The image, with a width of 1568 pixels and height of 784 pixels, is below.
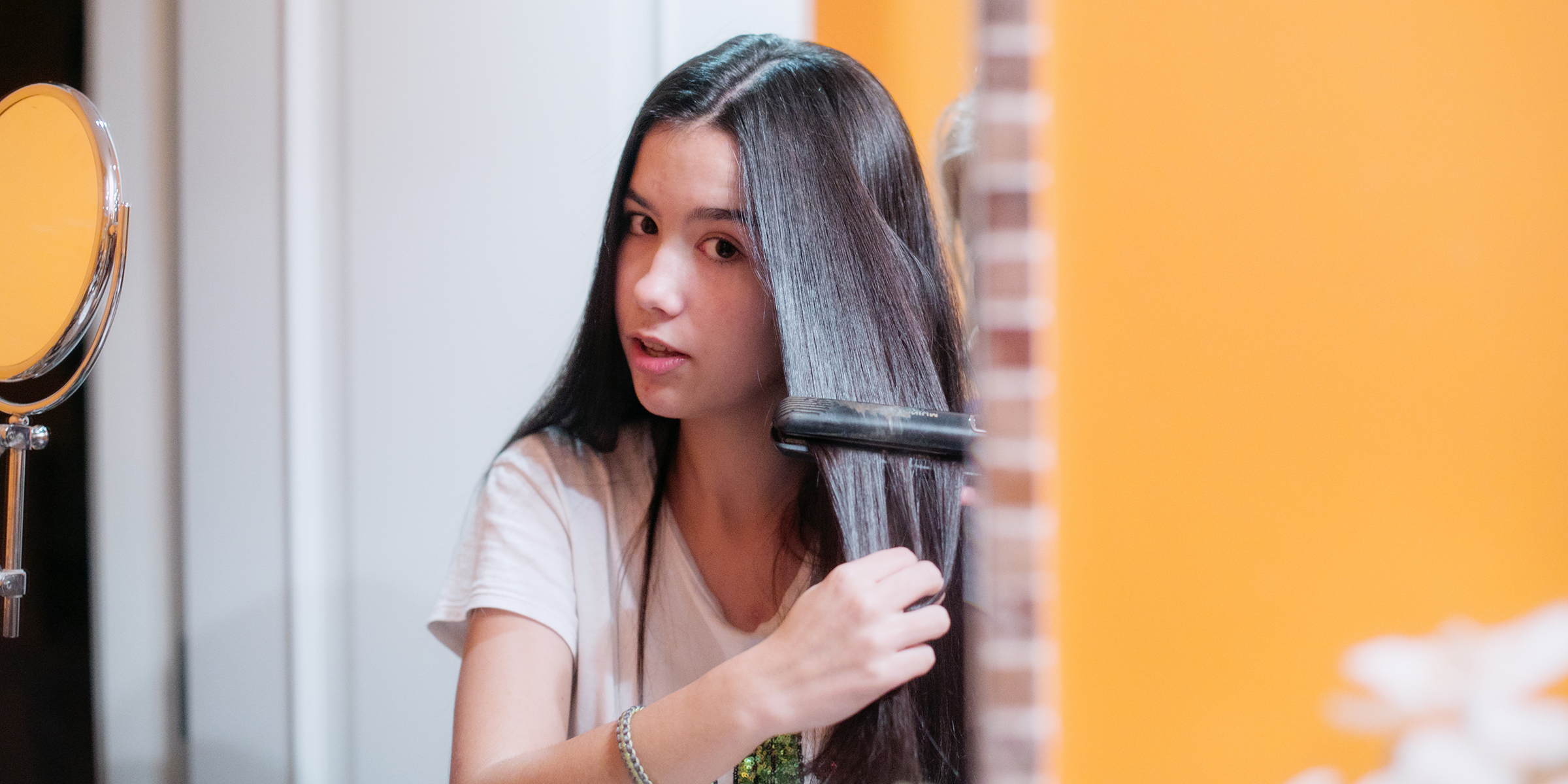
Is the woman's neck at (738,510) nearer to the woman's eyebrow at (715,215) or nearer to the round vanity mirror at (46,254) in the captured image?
the woman's eyebrow at (715,215)

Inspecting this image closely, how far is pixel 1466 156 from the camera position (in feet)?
0.77

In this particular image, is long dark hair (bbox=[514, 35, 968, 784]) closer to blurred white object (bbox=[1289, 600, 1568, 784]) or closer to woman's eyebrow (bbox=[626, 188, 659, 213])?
woman's eyebrow (bbox=[626, 188, 659, 213])

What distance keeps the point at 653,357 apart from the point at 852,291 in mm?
106

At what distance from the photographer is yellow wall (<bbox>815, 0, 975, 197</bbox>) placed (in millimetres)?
314

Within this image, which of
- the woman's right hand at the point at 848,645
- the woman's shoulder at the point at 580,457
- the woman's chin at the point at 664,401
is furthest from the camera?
the woman's shoulder at the point at 580,457

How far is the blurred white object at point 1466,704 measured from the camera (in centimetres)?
23

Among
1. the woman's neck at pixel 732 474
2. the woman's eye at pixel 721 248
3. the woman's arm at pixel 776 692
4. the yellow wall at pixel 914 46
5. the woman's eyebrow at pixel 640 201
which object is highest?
the yellow wall at pixel 914 46

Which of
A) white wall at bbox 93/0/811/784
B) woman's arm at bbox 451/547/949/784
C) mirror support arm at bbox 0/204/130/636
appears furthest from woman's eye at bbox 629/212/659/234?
mirror support arm at bbox 0/204/130/636

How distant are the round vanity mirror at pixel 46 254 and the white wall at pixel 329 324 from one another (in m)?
0.02

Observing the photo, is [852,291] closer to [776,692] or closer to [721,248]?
[721,248]

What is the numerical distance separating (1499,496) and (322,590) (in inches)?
20.9

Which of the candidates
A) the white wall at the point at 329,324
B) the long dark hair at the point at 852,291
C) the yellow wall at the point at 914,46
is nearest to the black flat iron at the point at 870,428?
the long dark hair at the point at 852,291

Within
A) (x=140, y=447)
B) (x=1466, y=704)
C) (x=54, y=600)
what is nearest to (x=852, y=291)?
(x=1466, y=704)

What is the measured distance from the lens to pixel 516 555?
0.50 m
